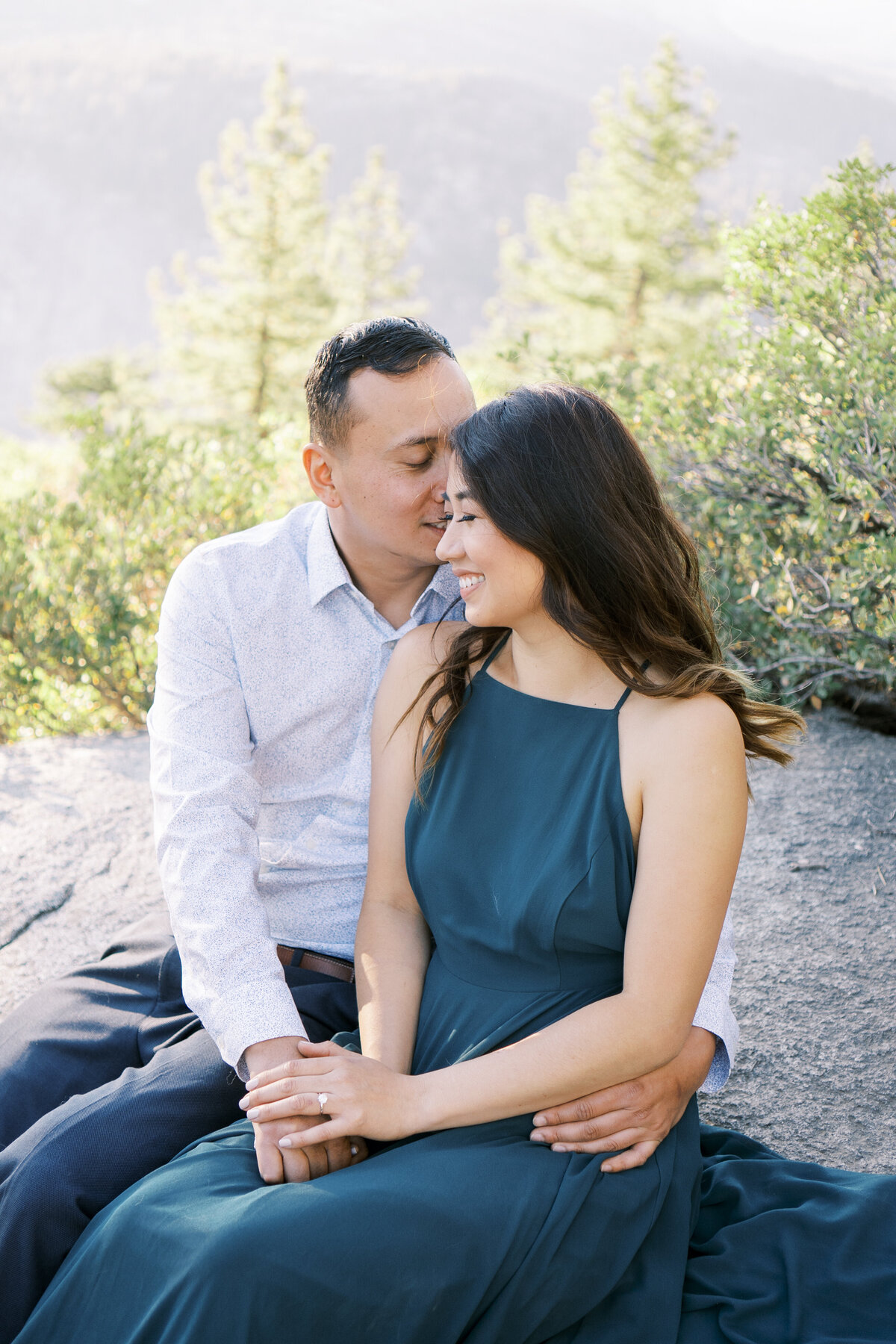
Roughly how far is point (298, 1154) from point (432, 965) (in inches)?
17.9

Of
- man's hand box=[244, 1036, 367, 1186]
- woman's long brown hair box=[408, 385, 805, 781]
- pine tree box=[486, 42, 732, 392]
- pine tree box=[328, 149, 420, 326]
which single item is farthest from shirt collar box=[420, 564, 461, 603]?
pine tree box=[328, 149, 420, 326]

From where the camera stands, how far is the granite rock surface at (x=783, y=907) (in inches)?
86.1

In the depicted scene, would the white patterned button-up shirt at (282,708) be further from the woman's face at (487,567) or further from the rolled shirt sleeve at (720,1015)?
the woman's face at (487,567)

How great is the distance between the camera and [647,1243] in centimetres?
159

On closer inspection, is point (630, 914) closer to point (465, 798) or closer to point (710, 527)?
point (465, 798)

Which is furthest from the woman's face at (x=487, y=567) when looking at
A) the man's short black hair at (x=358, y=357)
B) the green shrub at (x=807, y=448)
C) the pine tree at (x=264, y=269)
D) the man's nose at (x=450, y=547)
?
the pine tree at (x=264, y=269)

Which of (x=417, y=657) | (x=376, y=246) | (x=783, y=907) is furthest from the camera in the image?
(x=376, y=246)

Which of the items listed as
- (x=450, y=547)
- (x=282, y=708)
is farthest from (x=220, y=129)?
(x=450, y=547)

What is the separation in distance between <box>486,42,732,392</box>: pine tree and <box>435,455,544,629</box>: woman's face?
16.1m

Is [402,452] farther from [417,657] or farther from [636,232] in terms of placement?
[636,232]

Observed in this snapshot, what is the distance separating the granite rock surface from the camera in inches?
86.1

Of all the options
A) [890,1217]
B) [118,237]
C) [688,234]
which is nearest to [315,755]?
[890,1217]

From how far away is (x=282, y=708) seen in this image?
2131 millimetres

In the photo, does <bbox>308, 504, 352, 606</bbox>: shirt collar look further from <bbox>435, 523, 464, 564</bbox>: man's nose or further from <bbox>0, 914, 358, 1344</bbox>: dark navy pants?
<bbox>0, 914, 358, 1344</bbox>: dark navy pants
